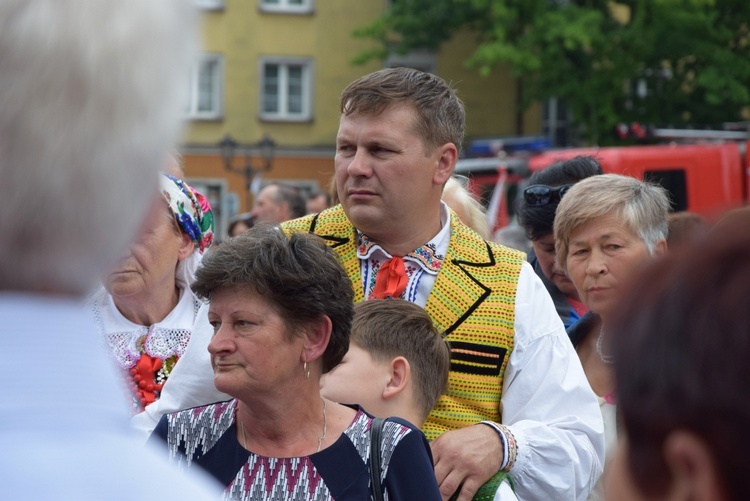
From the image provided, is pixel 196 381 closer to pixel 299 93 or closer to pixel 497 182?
pixel 497 182

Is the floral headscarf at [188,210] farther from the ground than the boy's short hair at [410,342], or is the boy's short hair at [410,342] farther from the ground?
the floral headscarf at [188,210]

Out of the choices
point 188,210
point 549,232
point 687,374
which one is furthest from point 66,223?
point 549,232

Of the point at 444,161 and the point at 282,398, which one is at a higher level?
the point at 444,161

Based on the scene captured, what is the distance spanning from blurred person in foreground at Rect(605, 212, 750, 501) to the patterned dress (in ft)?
4.95

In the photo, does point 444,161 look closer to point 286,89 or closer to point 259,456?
point 259,456

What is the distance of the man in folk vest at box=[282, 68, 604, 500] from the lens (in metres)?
3.29

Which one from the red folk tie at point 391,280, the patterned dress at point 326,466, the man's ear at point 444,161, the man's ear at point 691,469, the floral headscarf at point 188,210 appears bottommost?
the patterned dress at point 326,466

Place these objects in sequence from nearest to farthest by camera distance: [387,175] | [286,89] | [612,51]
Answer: [387,175] → [612,51] → [286,89]

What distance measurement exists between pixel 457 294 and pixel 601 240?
0.81 metres

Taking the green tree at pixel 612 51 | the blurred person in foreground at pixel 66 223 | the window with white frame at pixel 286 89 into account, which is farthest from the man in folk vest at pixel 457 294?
the window with white frame at pixel 286 89

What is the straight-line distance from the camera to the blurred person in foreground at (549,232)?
15.6ft

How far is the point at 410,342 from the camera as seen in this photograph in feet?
10.8

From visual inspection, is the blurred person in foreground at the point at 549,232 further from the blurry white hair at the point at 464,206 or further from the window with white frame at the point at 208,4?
the window with white frame at the point at 208,4

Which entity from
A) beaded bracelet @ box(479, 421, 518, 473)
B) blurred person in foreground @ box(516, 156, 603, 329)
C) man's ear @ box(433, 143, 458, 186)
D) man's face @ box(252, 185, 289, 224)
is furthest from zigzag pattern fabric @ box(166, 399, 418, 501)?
man's face @ box(252, 185, 289, 224)
